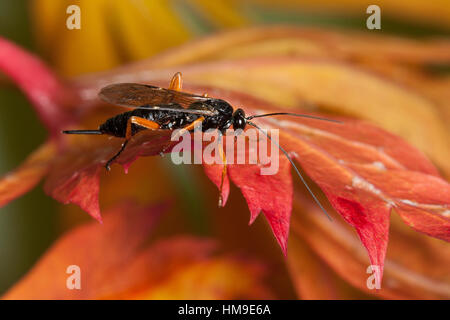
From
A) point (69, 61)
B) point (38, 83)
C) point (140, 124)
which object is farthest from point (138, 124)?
point (69, 61)

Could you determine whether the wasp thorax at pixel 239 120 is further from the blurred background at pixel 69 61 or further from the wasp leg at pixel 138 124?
the blurred background at pixel 69 61

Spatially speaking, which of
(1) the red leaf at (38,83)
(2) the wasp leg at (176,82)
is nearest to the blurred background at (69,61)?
(1) the red leaf at (38,83)

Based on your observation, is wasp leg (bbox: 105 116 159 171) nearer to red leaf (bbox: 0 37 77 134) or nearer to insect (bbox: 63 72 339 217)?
insect (bbox: 63 72 339 217)

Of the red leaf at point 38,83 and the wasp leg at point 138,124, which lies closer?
the wasp leg at point 138,124

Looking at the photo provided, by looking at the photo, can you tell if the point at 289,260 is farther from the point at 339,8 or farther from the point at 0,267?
the point at 339,8

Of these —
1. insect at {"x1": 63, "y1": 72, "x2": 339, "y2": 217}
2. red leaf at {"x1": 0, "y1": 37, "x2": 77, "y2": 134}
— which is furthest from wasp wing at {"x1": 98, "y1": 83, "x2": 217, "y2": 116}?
red leaf at {"x1": 0, "y1": 37, "x2": 77, "y2": 134}

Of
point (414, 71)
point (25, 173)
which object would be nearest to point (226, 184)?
point (25, 173)

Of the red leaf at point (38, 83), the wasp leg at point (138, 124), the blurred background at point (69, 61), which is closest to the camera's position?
the wasp leg at point (138, 124)

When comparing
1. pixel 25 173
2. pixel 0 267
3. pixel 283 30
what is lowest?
pixel 0 267
